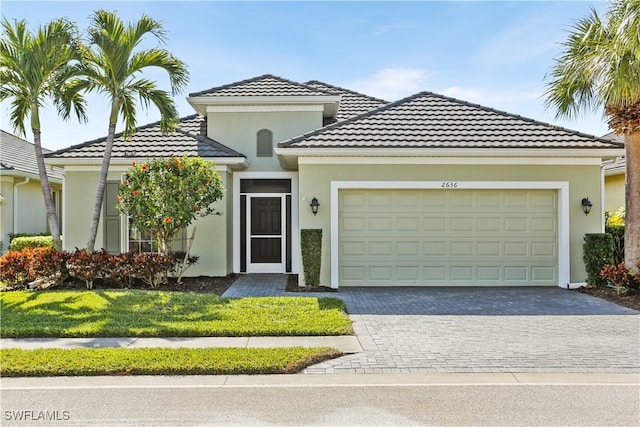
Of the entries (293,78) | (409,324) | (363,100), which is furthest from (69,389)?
(363,100)

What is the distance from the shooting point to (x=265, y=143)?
14297 mm

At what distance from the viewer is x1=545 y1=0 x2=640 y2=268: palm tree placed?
932cm

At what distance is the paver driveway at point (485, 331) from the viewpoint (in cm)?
584

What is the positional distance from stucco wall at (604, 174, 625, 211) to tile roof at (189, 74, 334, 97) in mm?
12450

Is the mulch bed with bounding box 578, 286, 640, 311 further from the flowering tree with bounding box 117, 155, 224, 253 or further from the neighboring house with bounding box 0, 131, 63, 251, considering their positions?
the neighboring house with bounding box 0, 131, 63, 251

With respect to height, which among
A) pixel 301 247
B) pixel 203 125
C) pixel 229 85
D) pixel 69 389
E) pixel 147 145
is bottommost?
pixel 69 389

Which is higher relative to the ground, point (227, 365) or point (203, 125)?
point (203, 125)

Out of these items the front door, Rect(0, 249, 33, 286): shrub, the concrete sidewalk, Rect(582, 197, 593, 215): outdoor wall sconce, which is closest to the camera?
the concrete sidewalk

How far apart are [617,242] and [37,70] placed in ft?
51.7

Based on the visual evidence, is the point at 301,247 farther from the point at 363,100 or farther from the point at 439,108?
the point at 363,100

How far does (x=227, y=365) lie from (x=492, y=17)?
10.3 m

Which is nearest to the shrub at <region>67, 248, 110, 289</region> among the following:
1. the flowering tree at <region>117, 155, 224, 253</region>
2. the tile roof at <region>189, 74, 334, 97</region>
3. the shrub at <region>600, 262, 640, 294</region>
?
the flowering tree at <region>117, 155, 224, 253</region>

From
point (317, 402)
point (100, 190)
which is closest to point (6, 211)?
point (100, 190)

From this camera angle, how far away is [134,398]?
476 centimetres
